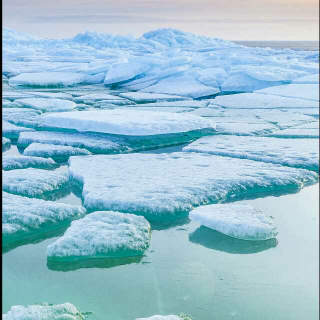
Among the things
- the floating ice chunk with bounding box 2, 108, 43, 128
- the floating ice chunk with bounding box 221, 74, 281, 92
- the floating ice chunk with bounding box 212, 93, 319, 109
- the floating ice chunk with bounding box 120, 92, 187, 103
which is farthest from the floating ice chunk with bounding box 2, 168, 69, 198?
the floating ice chunk with bounding box 221, 74, 281, 92

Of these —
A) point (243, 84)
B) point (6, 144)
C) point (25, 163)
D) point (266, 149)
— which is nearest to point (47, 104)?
point (6, 144)

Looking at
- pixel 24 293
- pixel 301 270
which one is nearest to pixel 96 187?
pixel 24 293

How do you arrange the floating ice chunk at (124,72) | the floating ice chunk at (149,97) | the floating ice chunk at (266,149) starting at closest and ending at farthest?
the floating ice chunk at (266,149)
the floating ice chunk at (149,97)
the floating ice chunk at (124,72)

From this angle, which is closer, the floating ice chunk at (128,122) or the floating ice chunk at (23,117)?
the floating ice chunk at (128,122)

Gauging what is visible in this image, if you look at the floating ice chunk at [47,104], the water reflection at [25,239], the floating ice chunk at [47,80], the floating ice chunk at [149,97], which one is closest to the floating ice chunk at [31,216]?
the water reflection at [25,239]

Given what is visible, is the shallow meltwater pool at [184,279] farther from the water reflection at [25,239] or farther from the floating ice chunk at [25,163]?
the floating ice chunk at [25,163]

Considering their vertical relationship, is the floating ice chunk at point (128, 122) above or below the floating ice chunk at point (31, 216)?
above

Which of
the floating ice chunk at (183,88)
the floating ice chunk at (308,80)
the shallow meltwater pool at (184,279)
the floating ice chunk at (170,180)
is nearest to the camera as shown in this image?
the shallow meltwater pool at (184,279)
